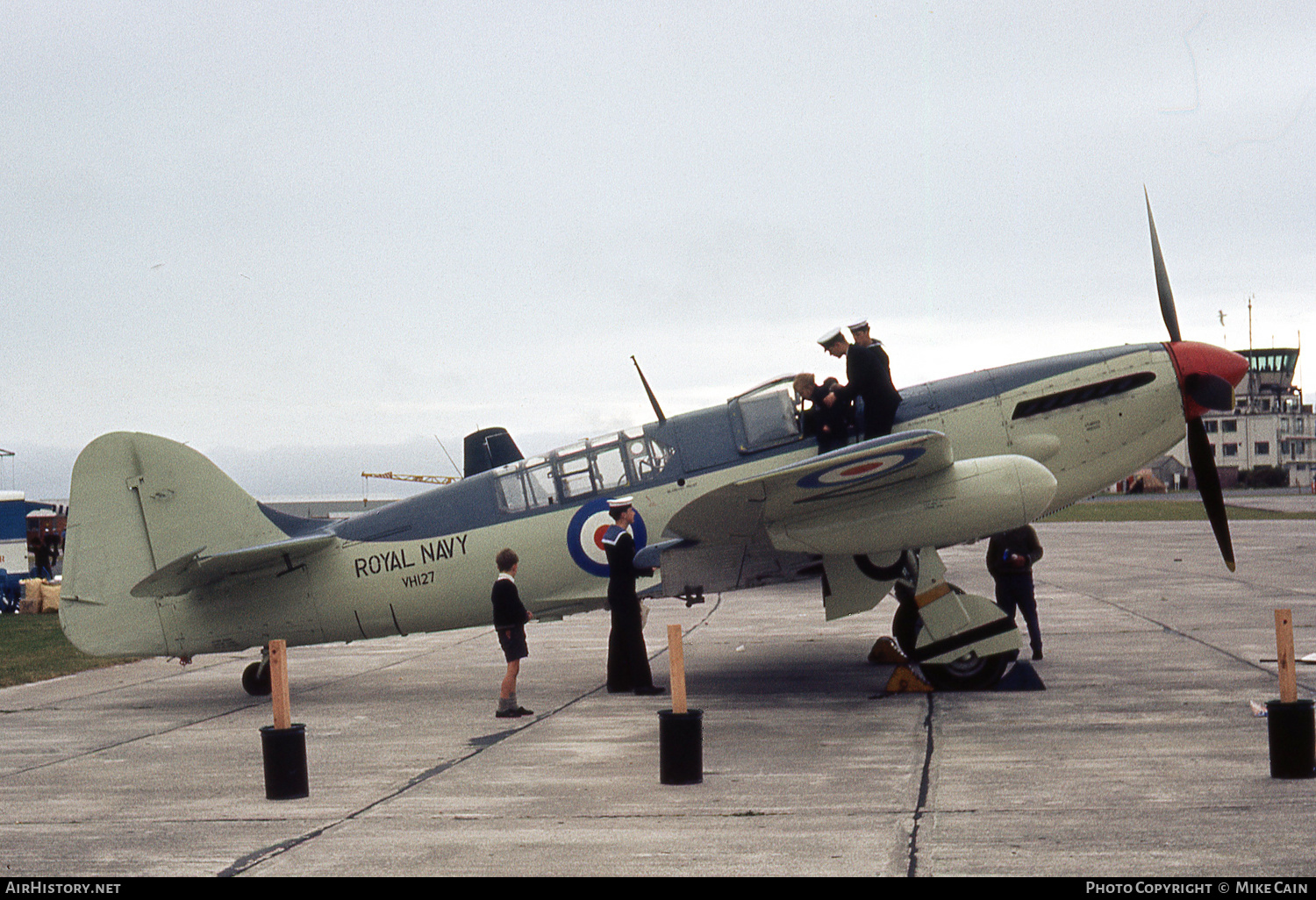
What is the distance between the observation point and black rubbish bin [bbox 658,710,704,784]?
275 inches

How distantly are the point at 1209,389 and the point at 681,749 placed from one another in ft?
20.9

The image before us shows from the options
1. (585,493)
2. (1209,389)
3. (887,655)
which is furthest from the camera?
(887,655)

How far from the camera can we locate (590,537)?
36.3 feet

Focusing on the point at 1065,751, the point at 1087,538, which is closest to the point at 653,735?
the point at 1065,751

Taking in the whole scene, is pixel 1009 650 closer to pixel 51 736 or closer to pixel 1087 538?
pixel 51 736

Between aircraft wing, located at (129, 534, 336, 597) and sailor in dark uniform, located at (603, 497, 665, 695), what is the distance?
3.03 metres

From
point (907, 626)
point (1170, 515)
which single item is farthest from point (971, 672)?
point (1170, 515)

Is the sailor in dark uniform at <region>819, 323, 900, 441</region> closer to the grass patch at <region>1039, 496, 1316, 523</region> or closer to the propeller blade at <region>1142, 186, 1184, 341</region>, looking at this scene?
the propeller blade at <region>1142, 186, 1184, 341</region>

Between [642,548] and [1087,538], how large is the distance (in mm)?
30641

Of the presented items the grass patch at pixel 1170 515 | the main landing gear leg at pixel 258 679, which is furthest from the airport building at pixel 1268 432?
the main landing gear leg at pixel 258 679

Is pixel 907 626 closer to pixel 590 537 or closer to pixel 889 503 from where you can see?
pixel 889 503

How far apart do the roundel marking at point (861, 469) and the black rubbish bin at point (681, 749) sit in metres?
2.69

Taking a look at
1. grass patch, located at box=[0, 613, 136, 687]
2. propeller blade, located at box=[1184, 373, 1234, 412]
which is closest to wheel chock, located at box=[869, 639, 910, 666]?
propeller blade, located at box=[1184, 373, 1234, 412]

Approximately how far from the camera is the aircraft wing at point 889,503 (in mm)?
9266
